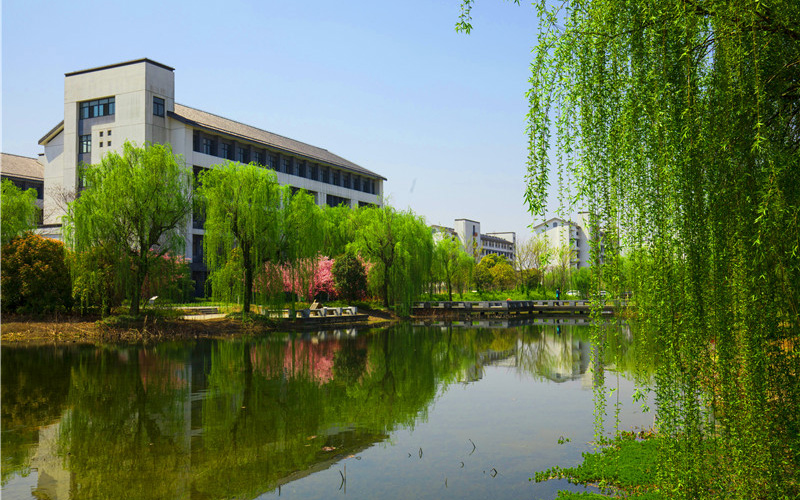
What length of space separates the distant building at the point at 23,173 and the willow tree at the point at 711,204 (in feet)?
169

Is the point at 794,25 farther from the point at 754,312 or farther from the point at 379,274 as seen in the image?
the point at 379,274

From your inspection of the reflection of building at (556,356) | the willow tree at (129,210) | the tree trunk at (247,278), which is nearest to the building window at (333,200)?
the tree trunk at (247,278)

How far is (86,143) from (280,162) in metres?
15.7

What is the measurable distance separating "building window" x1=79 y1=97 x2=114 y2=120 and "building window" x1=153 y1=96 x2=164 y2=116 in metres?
3.34

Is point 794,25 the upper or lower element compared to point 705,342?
upper

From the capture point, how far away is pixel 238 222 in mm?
27984

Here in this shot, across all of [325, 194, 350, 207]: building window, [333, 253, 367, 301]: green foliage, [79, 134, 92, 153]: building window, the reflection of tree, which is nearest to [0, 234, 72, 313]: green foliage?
the reflection of tree

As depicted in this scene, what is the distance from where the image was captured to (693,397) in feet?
14.3

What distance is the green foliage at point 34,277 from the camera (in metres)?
25.5

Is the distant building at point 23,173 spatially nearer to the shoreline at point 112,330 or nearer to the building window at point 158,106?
the building window at point 158,106

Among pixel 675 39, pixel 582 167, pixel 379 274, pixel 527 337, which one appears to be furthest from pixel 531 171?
pixel 379 274

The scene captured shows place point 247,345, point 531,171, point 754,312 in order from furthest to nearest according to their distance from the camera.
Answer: point 247,345 < point 531,171 < point 754,312

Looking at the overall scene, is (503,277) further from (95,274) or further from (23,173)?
(95,274)

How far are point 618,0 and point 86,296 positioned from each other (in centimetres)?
2541
